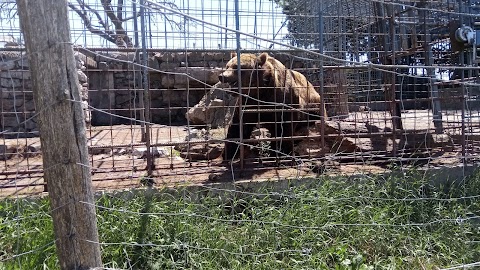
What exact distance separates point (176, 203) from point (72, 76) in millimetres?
2162

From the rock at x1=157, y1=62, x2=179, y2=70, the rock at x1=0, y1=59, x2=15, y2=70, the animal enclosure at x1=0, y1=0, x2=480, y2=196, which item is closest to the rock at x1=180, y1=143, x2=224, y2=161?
the animal enclosure at x1=0, y1=0, x2=480, y2=196

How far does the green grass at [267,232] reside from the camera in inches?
137

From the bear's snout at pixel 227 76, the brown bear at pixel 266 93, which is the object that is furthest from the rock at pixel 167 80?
the bear's snout at pixel 227 76

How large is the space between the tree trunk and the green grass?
1036 mm

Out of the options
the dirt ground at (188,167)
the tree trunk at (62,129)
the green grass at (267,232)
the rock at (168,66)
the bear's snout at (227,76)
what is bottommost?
the green grass at (267,232)

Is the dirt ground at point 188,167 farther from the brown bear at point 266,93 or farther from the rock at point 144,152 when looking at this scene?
the brown bear at point 266,93

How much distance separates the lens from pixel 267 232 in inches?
150

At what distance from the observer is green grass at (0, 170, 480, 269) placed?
347 cm

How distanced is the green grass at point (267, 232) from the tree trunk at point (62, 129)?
3.40 ft

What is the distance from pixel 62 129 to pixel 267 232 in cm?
220

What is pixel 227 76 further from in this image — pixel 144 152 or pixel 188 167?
pixel 144 152

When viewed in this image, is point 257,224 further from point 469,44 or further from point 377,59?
point 377,59

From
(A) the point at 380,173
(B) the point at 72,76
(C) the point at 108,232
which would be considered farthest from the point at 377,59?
(B) the point at 72,76

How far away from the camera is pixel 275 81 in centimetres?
610
